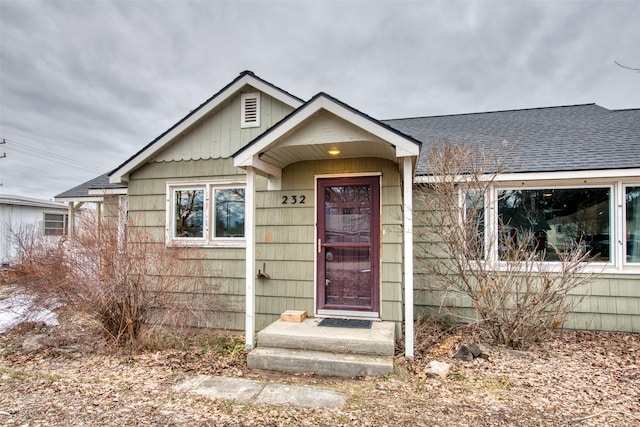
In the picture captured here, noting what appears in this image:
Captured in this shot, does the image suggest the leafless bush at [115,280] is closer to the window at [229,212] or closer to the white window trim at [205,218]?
the white window trim at [205,218]

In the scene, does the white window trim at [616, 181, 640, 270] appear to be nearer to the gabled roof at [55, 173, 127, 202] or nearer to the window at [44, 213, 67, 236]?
the gabled roof at [55, 173, 127, 202]

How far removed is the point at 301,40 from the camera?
1187cm

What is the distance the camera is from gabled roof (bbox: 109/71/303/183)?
5.79 meters

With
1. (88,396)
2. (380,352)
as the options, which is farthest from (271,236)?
(88,396)

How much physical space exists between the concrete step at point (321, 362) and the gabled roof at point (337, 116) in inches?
96.6

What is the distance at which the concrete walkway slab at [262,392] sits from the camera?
10.3 feet

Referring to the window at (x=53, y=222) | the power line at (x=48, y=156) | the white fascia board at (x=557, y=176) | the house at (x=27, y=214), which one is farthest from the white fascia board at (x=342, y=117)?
the power line at (x=48, y=156)

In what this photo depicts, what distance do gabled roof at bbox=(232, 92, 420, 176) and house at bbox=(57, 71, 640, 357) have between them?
14 millimetres

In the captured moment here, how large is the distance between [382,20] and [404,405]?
10.2 metres

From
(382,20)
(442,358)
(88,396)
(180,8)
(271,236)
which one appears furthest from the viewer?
(382,20)

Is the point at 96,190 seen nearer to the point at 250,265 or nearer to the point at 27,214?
the point at 250,265

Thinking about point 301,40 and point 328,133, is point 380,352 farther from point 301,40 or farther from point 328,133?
point 301,40

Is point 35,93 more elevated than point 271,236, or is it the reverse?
point 35,93

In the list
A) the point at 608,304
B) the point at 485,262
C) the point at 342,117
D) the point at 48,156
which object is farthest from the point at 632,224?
the point at 48,156
